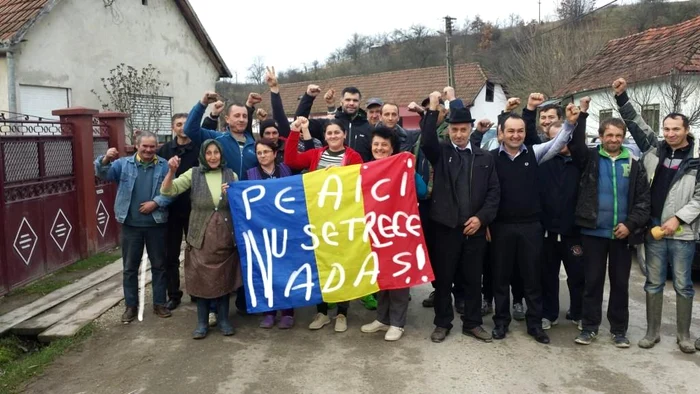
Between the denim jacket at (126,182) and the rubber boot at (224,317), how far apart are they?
1027 millimetres

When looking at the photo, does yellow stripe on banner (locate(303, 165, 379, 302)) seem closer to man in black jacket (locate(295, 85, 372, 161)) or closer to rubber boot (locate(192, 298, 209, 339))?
man in black jacket (locate(295, 85, 372, 161))

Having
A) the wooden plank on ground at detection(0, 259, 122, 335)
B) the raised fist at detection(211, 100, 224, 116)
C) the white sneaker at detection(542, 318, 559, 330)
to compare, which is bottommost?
the white sneaker at detection(542, 318, 559, 330)

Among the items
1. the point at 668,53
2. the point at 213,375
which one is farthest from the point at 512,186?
the point at 668,53

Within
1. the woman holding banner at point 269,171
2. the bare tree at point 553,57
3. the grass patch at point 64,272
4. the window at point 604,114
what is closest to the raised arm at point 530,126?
the woman holding banner at point 269,171

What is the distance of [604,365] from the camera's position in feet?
15.5

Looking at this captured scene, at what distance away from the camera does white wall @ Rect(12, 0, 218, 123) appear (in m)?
11.7

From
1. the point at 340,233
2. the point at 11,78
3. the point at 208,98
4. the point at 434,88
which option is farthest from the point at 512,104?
the point at 434,88

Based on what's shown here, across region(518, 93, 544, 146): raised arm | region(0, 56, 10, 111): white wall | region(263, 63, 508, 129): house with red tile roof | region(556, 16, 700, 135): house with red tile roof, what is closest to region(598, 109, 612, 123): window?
region(556, 16, 700, 135): house with red tile roof

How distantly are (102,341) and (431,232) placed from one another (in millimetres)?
3313

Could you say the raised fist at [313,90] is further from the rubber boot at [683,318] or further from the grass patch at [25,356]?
the rubber boot at [683,318]

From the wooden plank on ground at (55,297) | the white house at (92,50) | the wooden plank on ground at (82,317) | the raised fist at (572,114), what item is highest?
the white house at (92,50)

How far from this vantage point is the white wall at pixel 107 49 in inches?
459

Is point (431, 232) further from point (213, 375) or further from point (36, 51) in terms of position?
point (36, 51)

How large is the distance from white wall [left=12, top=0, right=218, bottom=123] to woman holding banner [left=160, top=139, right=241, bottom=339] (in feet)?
25.7
